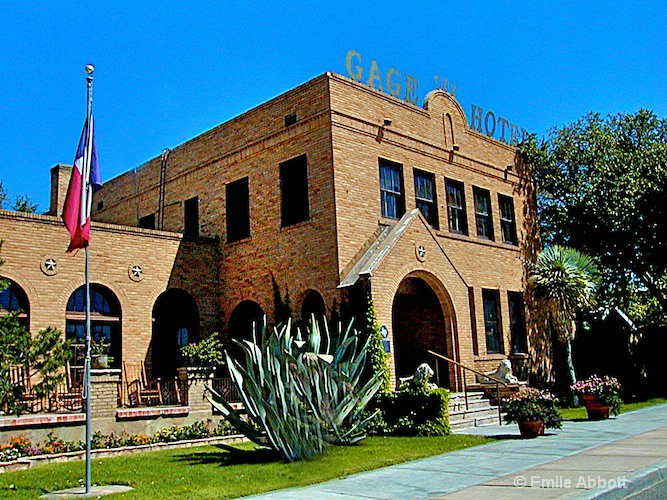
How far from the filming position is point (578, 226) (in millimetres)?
27469

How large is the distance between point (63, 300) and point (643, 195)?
19.8 metres

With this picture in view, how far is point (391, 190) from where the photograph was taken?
814 inches

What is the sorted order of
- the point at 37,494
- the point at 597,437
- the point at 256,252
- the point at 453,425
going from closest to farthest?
the point at 37,494 → the point at 597,437 → the point at 453,425 → the point at 256,252

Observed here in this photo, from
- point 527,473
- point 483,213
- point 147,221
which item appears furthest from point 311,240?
point 527,473

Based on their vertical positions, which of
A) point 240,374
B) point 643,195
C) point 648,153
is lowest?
point 240,374

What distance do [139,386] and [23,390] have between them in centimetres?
498

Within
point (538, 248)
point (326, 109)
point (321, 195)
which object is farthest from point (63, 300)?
point (538, 248)

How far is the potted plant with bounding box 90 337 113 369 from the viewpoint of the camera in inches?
589

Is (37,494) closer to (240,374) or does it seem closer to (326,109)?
(240,374)

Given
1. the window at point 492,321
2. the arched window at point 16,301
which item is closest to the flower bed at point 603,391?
the window at point 492,321

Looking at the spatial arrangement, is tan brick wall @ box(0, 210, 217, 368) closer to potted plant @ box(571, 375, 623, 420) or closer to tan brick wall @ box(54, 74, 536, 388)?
tan brick wall @ box(54, 74, 536, 388)

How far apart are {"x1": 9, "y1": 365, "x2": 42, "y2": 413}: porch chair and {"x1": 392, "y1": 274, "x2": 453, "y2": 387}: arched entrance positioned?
1037 centimetres

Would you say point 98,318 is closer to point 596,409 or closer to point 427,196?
point 427,196

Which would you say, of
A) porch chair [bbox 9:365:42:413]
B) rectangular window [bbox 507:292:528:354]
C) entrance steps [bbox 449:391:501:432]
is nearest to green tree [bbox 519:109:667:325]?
rectangular window [bbox 507:292:528:354]
